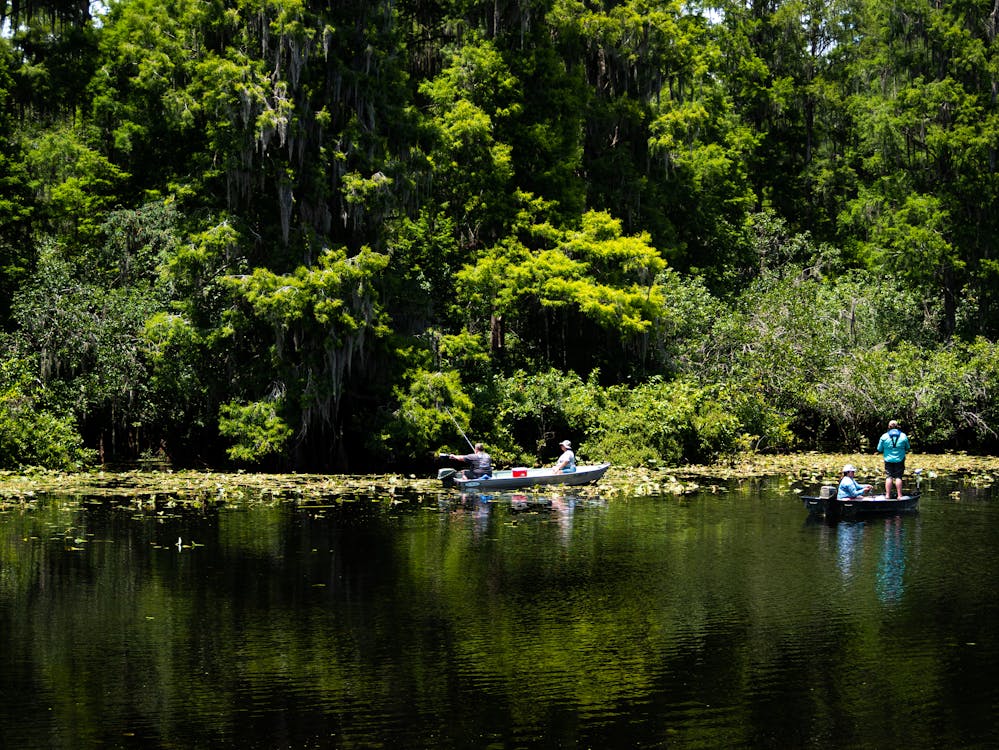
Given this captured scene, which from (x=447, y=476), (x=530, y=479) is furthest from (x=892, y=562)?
(x=447, y=476)

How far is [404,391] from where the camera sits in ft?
111

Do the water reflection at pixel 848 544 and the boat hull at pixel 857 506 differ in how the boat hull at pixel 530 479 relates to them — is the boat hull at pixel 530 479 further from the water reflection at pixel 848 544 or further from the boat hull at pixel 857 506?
the water reflection at pixel 848 544

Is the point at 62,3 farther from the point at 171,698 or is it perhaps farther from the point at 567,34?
the point at 171,698

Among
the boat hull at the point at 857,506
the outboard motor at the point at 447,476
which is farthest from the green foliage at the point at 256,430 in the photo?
the boat hull at the point at 857,506

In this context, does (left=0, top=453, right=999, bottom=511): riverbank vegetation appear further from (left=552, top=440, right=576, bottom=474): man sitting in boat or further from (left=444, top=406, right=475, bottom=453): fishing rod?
(left=444, top=406, right=475, bottom=453): fishing rod

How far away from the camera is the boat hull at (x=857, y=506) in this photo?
24719 millimetres

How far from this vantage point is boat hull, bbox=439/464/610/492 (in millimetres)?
29875

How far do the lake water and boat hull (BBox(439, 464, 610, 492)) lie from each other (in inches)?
184

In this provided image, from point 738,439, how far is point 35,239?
74.4 ft

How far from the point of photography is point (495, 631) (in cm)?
1538

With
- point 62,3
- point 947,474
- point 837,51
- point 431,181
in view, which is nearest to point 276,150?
point 431,181

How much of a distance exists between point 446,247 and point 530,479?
10796 millimetres

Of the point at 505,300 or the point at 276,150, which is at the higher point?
the point at 276,150

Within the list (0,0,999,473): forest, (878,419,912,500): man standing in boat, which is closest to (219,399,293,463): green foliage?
(0,0,999,473): forest
